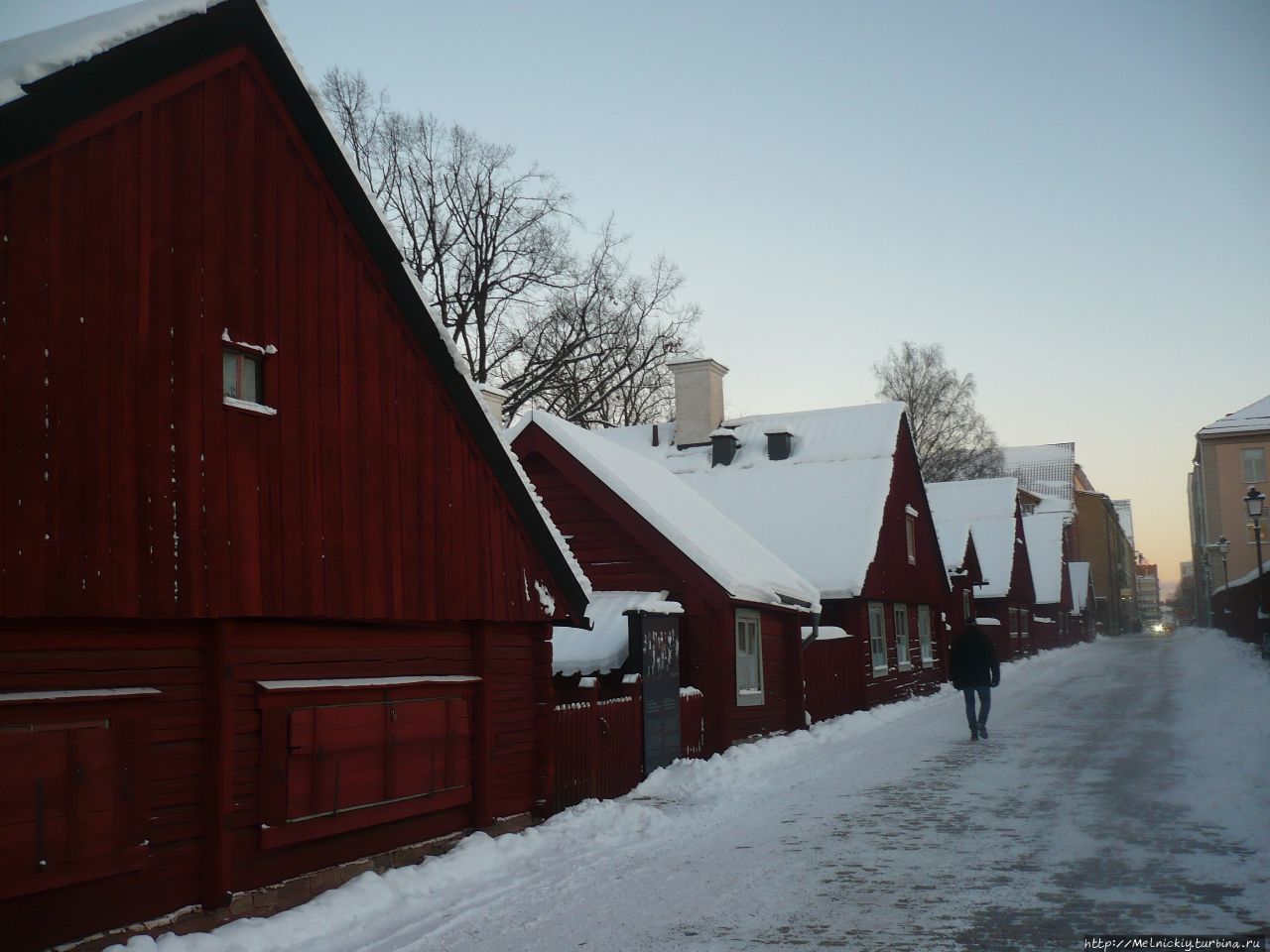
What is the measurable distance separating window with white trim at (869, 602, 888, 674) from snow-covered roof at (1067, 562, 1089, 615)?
50305 millimetres

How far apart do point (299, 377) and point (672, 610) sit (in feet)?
23.9

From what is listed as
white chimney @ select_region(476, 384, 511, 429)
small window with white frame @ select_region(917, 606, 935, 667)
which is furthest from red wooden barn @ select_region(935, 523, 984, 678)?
white chimney @ select_region(476, 384, 511, 429)

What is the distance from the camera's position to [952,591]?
34406 millimetres

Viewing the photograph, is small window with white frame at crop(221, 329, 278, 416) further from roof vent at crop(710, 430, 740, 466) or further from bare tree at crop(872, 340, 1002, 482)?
bare tree at crop(872, 340, 1002, 482)

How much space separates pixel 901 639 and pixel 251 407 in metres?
21.5

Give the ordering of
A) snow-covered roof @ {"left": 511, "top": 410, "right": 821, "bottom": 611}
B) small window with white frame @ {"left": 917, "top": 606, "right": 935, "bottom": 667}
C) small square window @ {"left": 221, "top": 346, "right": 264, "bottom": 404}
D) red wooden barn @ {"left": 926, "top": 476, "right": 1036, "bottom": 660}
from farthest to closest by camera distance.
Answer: red wooden barn @ {"left": 926, "top": 476, "right": 1036, "bottom": 660}
small window with white frame @ {"left": 917, "top": 606, "right": 935, "bottom": 667}
snow-covered roof @ {"left": 511, "top": 410, "right": 821, "bottom": 611}
small square window @ {"left": 221, "top": 346, "right": 264, "bottom": 404}

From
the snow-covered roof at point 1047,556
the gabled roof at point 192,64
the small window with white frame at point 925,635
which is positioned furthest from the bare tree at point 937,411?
the gabled roof at point 192,64

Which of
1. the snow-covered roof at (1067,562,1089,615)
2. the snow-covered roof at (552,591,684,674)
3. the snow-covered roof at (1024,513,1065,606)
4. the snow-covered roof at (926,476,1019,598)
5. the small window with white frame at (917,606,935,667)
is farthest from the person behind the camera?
the snow-covered roof at (1067,562,1089,615)

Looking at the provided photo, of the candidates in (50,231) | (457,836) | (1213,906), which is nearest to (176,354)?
(50,231)

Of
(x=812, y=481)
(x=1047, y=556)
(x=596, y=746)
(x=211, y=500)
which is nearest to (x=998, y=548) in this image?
(x=1047, y=556)

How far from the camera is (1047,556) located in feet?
189

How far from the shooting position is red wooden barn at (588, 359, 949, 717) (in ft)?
74.5

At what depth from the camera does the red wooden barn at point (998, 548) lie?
4206 cm

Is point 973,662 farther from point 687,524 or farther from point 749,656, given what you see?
point 687,524
